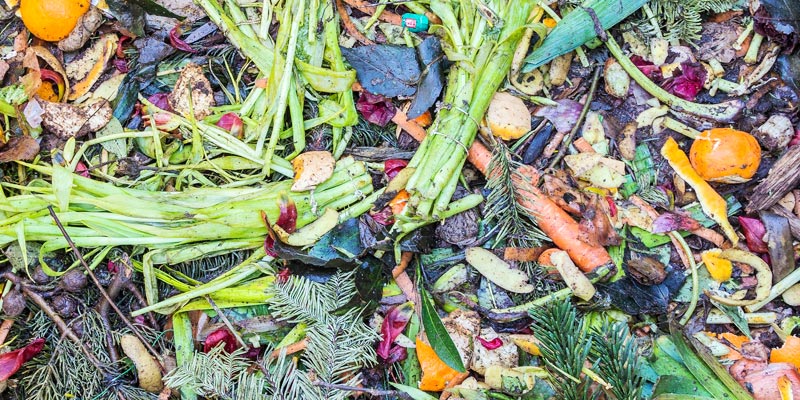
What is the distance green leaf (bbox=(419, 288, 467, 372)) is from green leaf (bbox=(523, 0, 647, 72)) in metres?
0.94

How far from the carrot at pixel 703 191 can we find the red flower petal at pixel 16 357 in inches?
90.5

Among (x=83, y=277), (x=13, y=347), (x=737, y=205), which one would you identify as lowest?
(x=13, y=347)

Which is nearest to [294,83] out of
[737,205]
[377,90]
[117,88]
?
[377,90]

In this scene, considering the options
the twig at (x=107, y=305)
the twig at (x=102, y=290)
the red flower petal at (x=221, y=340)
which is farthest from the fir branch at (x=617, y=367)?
the twig at (x=107, y=305)

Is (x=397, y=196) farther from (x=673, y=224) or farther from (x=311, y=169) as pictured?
(x=673, y=224)

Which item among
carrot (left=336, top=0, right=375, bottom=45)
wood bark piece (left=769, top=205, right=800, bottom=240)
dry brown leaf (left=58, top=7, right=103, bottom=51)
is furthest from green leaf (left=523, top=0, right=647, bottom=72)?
dry brown leaf (left=58, top=7, right=103, bottom=51)

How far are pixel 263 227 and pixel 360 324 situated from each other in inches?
18.1

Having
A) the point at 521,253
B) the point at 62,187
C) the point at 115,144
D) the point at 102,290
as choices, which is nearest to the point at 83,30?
the point at 115,144

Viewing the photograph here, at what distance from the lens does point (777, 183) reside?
2203mm

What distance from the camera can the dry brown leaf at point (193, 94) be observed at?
2266 millimetres

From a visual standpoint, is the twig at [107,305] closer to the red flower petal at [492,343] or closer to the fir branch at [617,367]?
the red flower petal at [492,343]

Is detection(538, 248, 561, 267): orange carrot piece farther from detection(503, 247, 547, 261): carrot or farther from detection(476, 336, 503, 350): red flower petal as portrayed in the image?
detection(476, 336, 503, 350): red flower petal

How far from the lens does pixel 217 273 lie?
7.41ft

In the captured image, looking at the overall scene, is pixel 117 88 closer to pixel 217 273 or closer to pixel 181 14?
pixel 181 14
